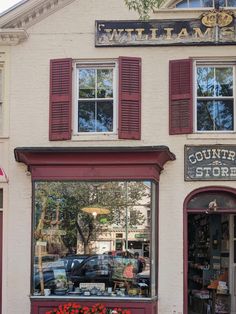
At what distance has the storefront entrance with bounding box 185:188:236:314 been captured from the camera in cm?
1410

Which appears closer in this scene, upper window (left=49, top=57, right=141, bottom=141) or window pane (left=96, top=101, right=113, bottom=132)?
upper window (left=49, top=57, right=141, bottom=141)

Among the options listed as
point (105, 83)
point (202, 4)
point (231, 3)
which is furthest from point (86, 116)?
point (231, 3)

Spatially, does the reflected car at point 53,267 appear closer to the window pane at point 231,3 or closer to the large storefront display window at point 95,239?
the large storefront display window at point 95,239

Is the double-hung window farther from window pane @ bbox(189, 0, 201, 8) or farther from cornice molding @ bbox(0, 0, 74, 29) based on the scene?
cornice molding @ bbox(0, 0, 74, 29)

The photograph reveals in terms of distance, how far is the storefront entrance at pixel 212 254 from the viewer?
Result: 46.3 feet

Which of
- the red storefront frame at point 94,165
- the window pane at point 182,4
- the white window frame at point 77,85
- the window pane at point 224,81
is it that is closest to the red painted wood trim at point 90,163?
the red storefront frame at point 94,165

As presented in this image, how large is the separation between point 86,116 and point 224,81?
3022 mm

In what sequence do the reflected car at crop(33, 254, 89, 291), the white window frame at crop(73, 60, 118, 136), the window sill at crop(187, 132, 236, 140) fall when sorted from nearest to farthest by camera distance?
1. the reflected car at crop(33, 254, 89, 291)
2. the window sill at crop(187, 132, 236, 140)
3. the white window frame at crop(73, 60, 118, 136)

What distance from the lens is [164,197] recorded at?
14.0m

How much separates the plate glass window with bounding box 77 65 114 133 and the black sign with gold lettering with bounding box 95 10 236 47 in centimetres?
64

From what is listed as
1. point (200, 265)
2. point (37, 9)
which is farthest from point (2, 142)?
point (200, 265)

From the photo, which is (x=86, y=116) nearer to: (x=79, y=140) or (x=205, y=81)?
(x=79, y=140)

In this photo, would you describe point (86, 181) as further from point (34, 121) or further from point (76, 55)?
point (76, 55)

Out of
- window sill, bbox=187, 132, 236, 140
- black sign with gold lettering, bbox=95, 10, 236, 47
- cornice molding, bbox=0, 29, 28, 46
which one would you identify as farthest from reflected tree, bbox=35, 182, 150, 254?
cornice molding, bbox=0, 29, 28, 46
